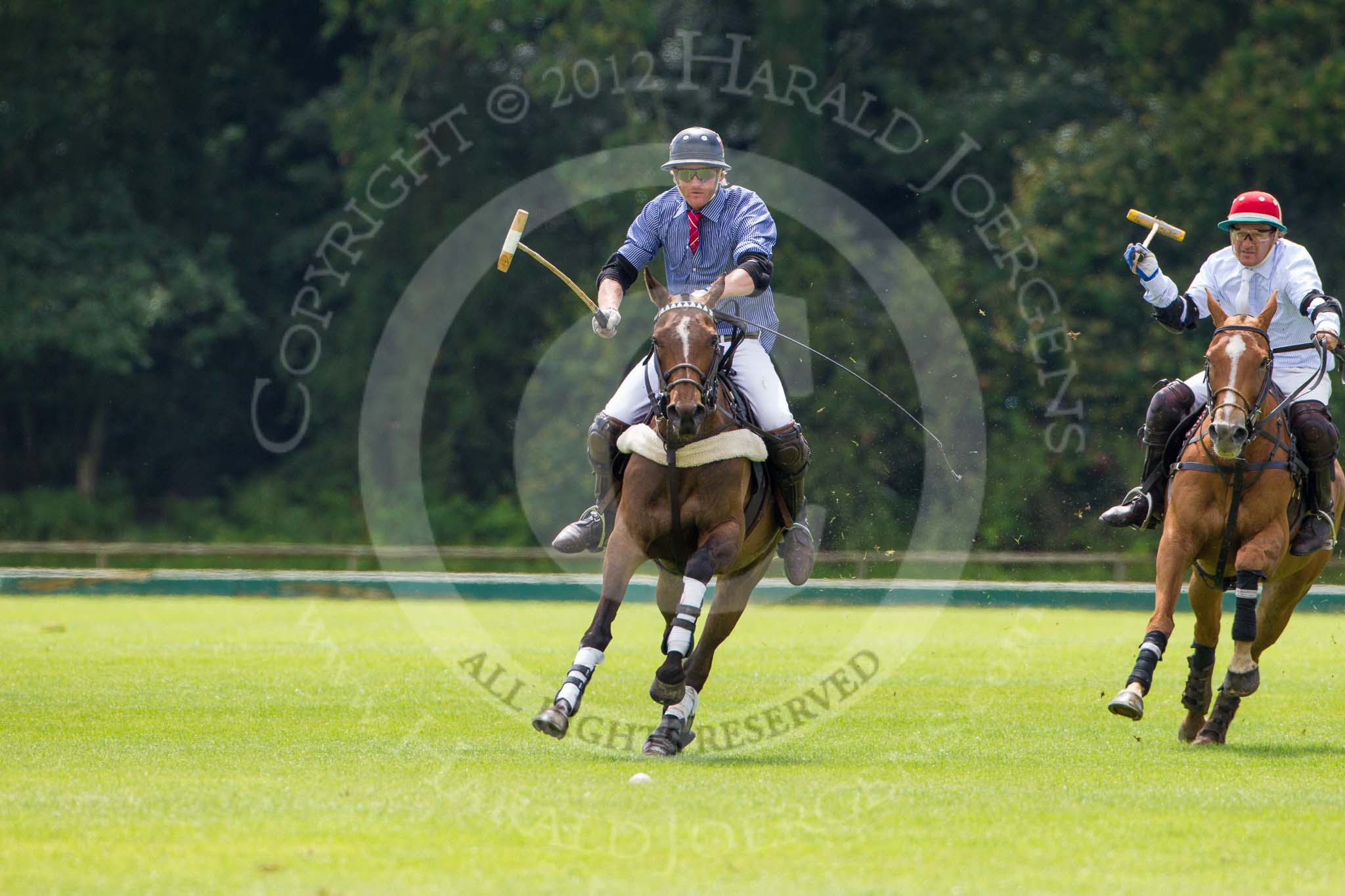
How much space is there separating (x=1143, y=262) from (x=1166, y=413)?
0.83 metres

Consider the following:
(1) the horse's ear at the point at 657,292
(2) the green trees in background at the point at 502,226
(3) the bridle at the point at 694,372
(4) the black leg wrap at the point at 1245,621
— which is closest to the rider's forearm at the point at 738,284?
(3) the bridle at the point at 694,372

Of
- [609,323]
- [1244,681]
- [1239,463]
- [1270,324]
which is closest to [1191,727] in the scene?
[1244,681]

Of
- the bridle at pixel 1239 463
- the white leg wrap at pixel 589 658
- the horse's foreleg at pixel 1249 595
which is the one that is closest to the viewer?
the white leg wrap at pixel 589 658

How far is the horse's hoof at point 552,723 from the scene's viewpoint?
7.54 meters

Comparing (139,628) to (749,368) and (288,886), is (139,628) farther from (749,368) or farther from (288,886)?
(288,886)

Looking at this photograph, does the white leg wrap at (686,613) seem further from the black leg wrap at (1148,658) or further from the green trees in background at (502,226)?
the green trees in background at (502,226)

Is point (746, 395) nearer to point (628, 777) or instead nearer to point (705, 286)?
point (705, 286)

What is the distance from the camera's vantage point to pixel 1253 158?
2608 cm

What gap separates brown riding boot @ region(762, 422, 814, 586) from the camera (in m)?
8.83

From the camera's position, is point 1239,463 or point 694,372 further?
point 1239,463

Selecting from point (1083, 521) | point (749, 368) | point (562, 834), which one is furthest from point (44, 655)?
point (1083, 521)

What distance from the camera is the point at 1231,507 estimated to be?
8.74m

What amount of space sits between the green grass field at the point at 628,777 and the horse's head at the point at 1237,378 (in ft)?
5.16

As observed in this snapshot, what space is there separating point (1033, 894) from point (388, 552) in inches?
847
